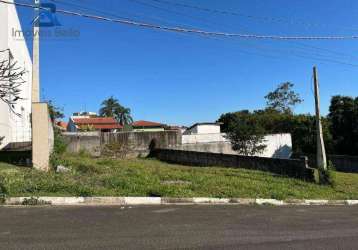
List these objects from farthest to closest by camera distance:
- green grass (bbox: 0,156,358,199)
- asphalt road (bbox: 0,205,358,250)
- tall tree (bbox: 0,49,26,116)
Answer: tall tree (bbox: 0,49,26,116) → green grass (bbox: 0,156,358,199) → asphalt road (bbox: 0,205,358,250)

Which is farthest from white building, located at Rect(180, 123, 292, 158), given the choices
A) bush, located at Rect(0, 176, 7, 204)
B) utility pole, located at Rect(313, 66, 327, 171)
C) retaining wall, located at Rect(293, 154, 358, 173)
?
bush, located at Rect(0, 176, 7, 204)

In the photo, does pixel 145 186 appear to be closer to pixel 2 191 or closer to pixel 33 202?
pixel 33 202

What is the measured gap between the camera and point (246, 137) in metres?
31.0

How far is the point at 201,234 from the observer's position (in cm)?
718

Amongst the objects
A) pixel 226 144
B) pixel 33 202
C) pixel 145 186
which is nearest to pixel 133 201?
pixel 145 186

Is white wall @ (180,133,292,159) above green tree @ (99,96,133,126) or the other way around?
the other way around

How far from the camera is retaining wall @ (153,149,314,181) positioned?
17.6 meters

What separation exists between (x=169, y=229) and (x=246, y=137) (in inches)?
949

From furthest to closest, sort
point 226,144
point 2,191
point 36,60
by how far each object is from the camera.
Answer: point 226,144
point 36,60
point 2,191

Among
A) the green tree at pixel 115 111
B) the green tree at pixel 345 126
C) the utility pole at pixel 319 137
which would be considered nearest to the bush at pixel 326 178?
the utility pole at pixel 319 137

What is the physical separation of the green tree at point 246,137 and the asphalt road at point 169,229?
67.7ft

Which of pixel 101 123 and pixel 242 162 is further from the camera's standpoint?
pixel 101 123

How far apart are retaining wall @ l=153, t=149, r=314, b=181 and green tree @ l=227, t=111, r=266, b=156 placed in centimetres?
569

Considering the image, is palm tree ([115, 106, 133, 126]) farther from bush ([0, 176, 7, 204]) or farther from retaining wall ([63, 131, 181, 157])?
bush ([0, 176, 7, 204])
